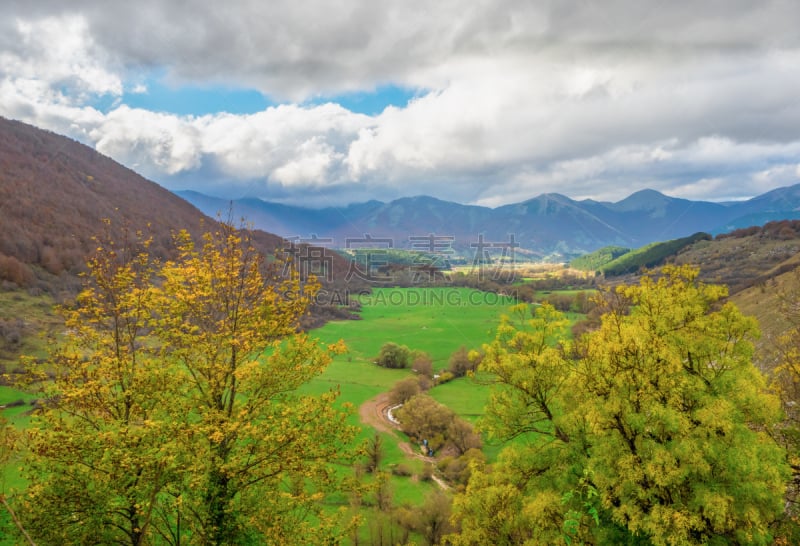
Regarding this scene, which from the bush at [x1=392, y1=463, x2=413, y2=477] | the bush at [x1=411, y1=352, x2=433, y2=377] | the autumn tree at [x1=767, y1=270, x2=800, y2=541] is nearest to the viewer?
the autumn tree at [x1=767, y1=270, x2=800, y2=541]

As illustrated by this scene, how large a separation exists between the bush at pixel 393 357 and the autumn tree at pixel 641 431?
73291 mm

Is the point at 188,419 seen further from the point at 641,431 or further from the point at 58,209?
the point at 58,209

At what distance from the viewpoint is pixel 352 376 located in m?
83.0

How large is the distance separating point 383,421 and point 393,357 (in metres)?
29.4

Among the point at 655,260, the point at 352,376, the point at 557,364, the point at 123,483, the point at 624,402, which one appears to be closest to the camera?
the point at 123,483

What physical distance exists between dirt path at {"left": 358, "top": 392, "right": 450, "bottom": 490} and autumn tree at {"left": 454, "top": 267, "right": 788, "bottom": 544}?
28345mm

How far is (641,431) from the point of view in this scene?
13305 mm

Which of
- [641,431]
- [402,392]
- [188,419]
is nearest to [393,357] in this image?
[402,392]

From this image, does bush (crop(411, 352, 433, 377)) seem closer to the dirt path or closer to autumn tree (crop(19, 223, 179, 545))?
the dirt path

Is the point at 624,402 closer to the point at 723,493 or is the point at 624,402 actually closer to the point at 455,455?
the point at 723,493

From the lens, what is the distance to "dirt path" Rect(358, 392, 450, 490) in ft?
164

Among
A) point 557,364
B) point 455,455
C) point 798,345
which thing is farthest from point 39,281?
point 798,345

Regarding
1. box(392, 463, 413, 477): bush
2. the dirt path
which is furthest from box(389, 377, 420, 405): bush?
box(392, 463, 413, 477): bush

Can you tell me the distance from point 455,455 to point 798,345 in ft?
119
